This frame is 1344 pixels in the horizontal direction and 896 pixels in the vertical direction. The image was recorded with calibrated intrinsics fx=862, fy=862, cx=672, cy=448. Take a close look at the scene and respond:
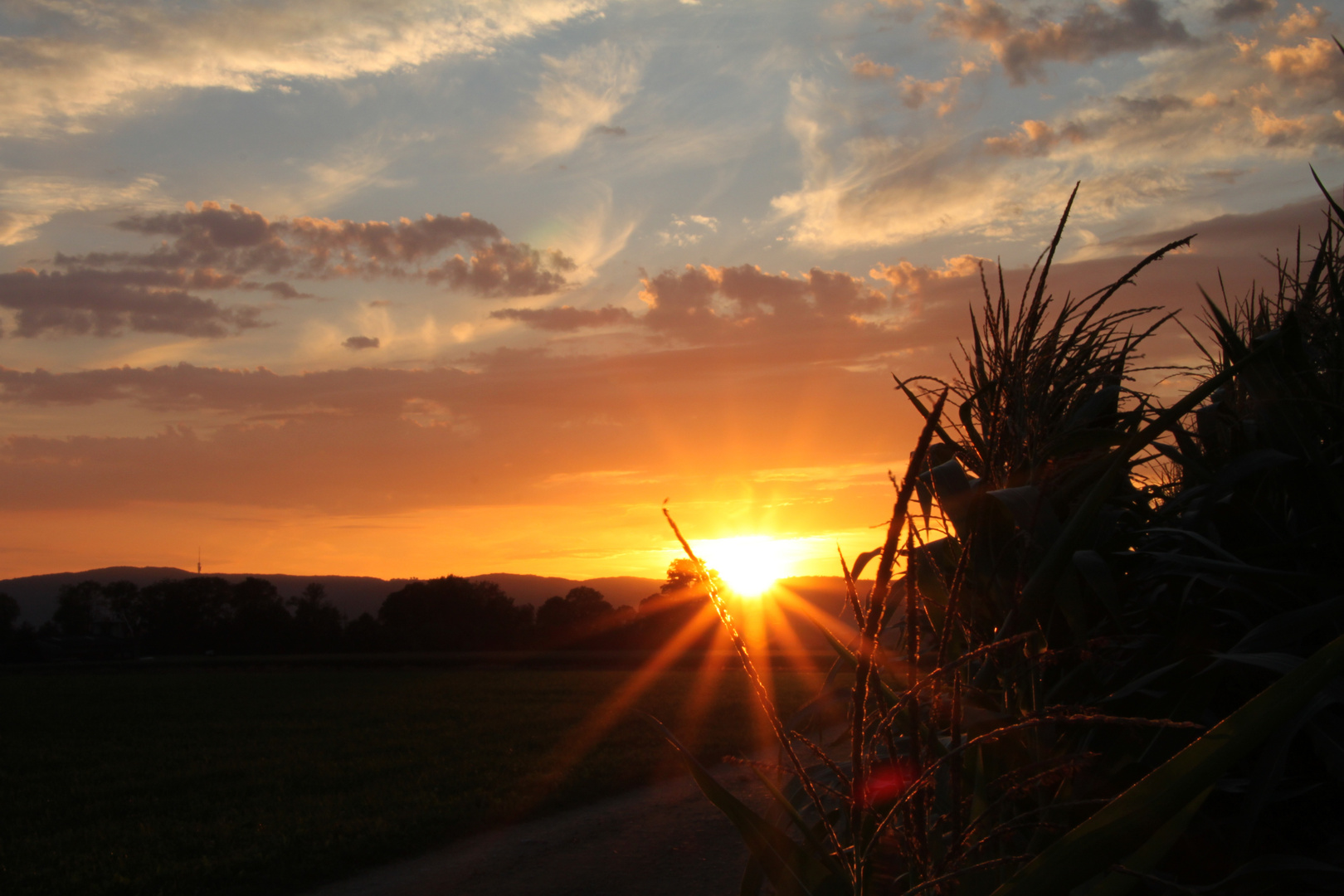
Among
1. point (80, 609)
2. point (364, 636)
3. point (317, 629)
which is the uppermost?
point (80, 609)

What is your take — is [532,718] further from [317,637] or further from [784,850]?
[317,637]

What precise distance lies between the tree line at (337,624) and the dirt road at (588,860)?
3220cm

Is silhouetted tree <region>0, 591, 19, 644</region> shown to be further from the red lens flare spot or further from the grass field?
the red lens flare spot

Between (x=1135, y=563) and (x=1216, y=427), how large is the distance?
0.63 m

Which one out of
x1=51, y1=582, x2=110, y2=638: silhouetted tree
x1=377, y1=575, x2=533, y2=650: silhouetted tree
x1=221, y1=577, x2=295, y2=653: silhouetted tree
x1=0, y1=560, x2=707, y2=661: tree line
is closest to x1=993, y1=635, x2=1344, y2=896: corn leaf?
x1=0, y1=560, x2=707, y2=661: tree line

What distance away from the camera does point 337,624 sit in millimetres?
61625

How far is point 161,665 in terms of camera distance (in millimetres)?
39281

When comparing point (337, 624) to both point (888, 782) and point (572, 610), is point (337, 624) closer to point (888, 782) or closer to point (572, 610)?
point (572, 610)

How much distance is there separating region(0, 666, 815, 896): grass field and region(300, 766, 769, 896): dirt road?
496mm

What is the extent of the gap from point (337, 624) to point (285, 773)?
178ft

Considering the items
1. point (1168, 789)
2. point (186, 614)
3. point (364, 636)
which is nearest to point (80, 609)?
point (186, 614)

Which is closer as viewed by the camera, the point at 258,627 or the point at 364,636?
the point at 364,636

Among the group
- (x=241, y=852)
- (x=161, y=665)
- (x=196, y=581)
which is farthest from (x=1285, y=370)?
(x=196, y=581)

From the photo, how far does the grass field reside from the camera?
7.42 meters
